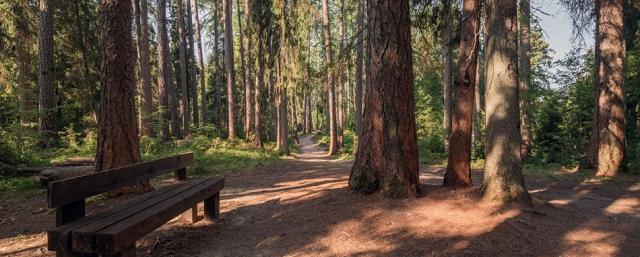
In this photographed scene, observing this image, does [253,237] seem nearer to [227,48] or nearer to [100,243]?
[100,243]

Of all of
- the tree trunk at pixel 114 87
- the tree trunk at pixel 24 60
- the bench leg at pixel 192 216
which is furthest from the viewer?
the tree trunk at pixel 24 60

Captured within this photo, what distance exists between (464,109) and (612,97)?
6461 millimetres

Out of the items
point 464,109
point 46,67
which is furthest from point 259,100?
point 464,109

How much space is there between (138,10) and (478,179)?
17.8 meters

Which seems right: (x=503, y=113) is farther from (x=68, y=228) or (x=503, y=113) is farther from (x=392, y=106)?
(x=68, y=228)

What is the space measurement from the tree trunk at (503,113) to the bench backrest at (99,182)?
4759mm

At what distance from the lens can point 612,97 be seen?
10.0 meters

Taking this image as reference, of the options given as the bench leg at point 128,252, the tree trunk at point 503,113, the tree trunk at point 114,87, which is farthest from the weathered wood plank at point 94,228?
the tree trunk at point 503,113

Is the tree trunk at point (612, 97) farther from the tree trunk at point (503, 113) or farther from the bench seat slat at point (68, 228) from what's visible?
the bench seat slat at point (68, 228)

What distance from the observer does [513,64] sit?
5.57 metres

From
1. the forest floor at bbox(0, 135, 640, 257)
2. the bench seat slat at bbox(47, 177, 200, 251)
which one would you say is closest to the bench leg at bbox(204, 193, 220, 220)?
the forest floor at bbox(0, 135, 640, 257)

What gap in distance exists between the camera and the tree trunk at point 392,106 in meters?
5.80

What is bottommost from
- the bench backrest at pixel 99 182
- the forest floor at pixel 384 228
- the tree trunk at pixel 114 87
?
the forest floor at pixel 384 228

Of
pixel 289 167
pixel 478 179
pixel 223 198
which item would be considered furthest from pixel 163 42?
pixel 478 179
